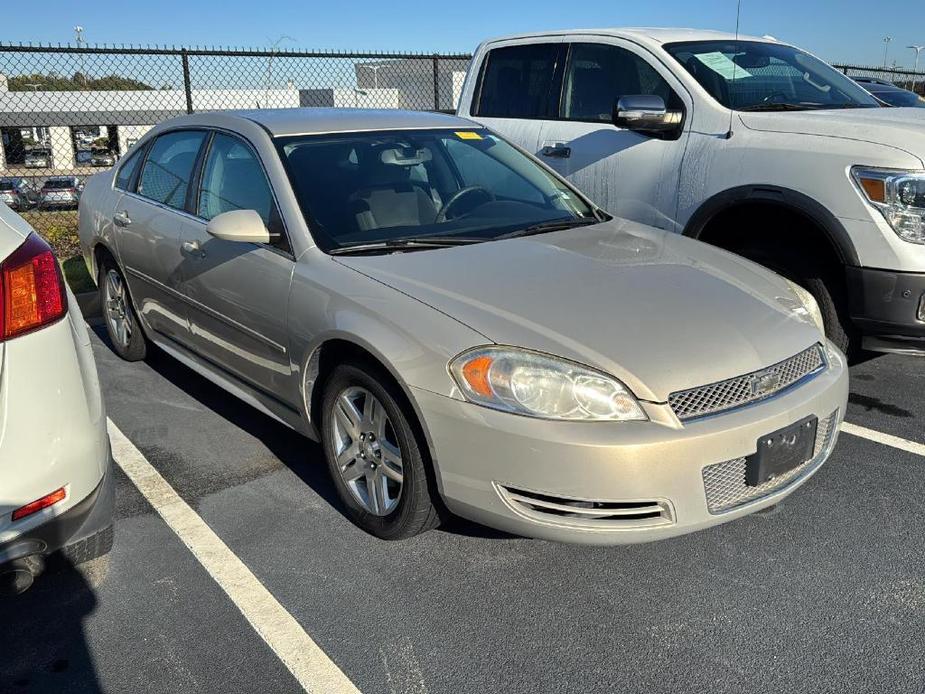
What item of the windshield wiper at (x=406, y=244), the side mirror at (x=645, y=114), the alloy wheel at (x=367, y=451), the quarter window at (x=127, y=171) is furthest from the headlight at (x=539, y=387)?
the quarter window at (x=127, y=171)

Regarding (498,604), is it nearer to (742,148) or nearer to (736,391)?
(736,391)

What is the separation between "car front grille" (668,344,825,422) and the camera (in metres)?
2.61

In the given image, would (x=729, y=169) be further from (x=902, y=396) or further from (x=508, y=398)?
(x=508, y=398)

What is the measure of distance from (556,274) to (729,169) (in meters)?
1.98

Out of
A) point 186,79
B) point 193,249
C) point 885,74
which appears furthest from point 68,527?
point 885,74

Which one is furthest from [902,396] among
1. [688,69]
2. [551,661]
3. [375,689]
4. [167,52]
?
[167,52]

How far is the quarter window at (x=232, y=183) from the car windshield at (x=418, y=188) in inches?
6.6

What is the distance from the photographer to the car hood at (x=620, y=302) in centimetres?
270

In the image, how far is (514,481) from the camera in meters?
2.61

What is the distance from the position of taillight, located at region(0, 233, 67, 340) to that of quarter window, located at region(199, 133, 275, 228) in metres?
1.17

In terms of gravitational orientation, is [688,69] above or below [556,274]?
above

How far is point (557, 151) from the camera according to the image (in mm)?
5703

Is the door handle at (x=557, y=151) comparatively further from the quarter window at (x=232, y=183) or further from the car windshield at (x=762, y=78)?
the quarter window at (x=232, y=183)

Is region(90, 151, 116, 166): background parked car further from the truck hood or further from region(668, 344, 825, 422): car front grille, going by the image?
region(668, 344, 825, 422): car front grille
